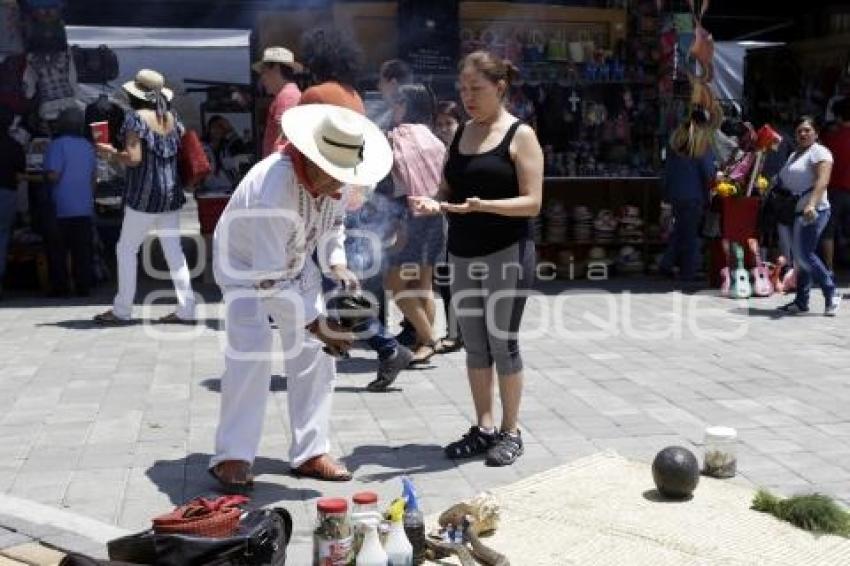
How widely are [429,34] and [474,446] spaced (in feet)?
23.5

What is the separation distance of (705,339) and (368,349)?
2.56 m

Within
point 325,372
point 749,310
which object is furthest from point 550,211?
point 325,372

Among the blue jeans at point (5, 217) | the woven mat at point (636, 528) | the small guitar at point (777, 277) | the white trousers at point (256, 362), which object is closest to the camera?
the woven mat at point (636, 528)

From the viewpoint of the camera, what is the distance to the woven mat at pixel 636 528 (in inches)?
145

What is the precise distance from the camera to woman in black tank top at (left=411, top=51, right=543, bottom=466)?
4.52 m

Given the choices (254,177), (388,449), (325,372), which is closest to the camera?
(254,177)

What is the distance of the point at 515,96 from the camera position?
11.3 m

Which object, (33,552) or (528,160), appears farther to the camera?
(528,160)

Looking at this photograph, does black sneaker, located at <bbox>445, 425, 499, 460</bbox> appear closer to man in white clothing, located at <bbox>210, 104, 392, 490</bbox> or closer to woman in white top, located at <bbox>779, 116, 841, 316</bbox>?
man in white clothing, located at <bbox>210, 104, 392, 490</bbox>

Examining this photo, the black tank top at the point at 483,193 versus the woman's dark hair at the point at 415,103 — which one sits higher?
the woman's dark hair at the point at 415,103

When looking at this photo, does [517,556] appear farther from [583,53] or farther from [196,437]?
[583,53]

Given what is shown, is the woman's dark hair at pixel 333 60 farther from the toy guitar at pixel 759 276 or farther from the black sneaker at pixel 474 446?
the toy guitar at pixel 759 276

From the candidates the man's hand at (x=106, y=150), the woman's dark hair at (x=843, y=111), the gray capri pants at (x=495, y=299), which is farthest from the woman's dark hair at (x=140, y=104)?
the woman's dark hair at (x=843, y=111)

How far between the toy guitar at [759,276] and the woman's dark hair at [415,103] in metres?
4.45
